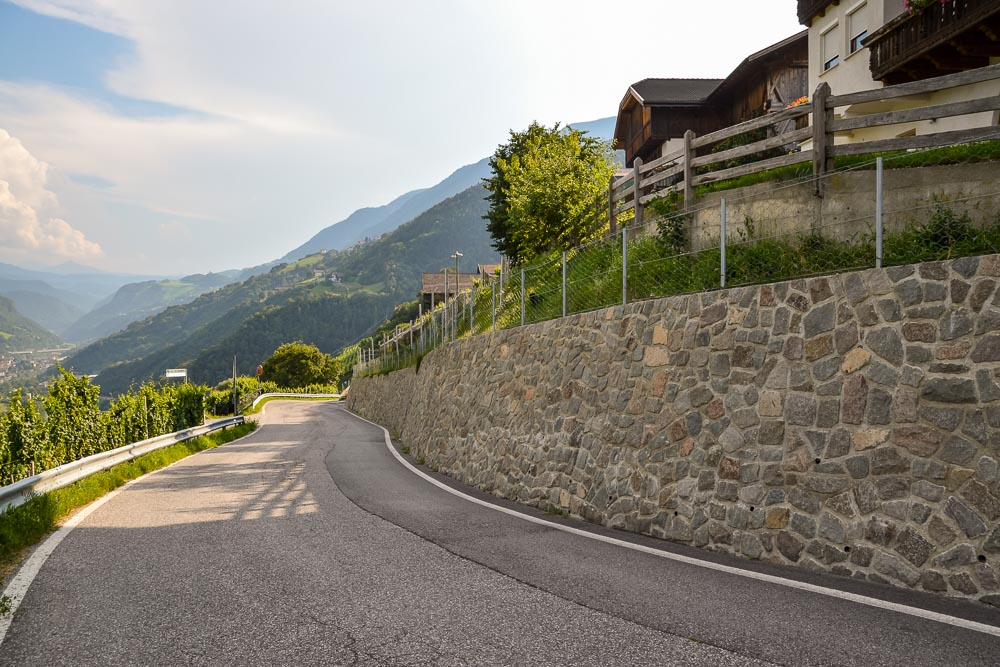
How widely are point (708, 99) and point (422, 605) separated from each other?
3495 cm

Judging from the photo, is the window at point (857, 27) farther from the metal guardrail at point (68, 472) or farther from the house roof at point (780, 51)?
the metal guardrail at point (68, 472)

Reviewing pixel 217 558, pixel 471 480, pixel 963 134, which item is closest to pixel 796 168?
pixel 963 134

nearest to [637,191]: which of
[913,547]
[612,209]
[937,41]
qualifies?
[612,209]

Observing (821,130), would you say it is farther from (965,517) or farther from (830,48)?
(830,48)

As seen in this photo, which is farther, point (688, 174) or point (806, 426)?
point (688, 174)

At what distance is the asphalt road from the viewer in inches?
167

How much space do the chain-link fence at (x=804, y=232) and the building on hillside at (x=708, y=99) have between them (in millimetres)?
19185

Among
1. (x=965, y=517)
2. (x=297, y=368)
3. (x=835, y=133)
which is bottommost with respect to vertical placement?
(x=297, y=368)

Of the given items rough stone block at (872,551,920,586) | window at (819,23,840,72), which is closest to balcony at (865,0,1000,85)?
window at (819,23,840,72)

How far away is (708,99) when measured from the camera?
3506cm

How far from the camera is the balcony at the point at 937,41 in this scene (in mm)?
14336

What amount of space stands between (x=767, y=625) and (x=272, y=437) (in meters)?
23.6

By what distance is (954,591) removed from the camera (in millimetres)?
5465

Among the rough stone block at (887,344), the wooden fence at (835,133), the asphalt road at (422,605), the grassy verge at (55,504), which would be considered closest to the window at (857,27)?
the wooden fence at (835,133)
